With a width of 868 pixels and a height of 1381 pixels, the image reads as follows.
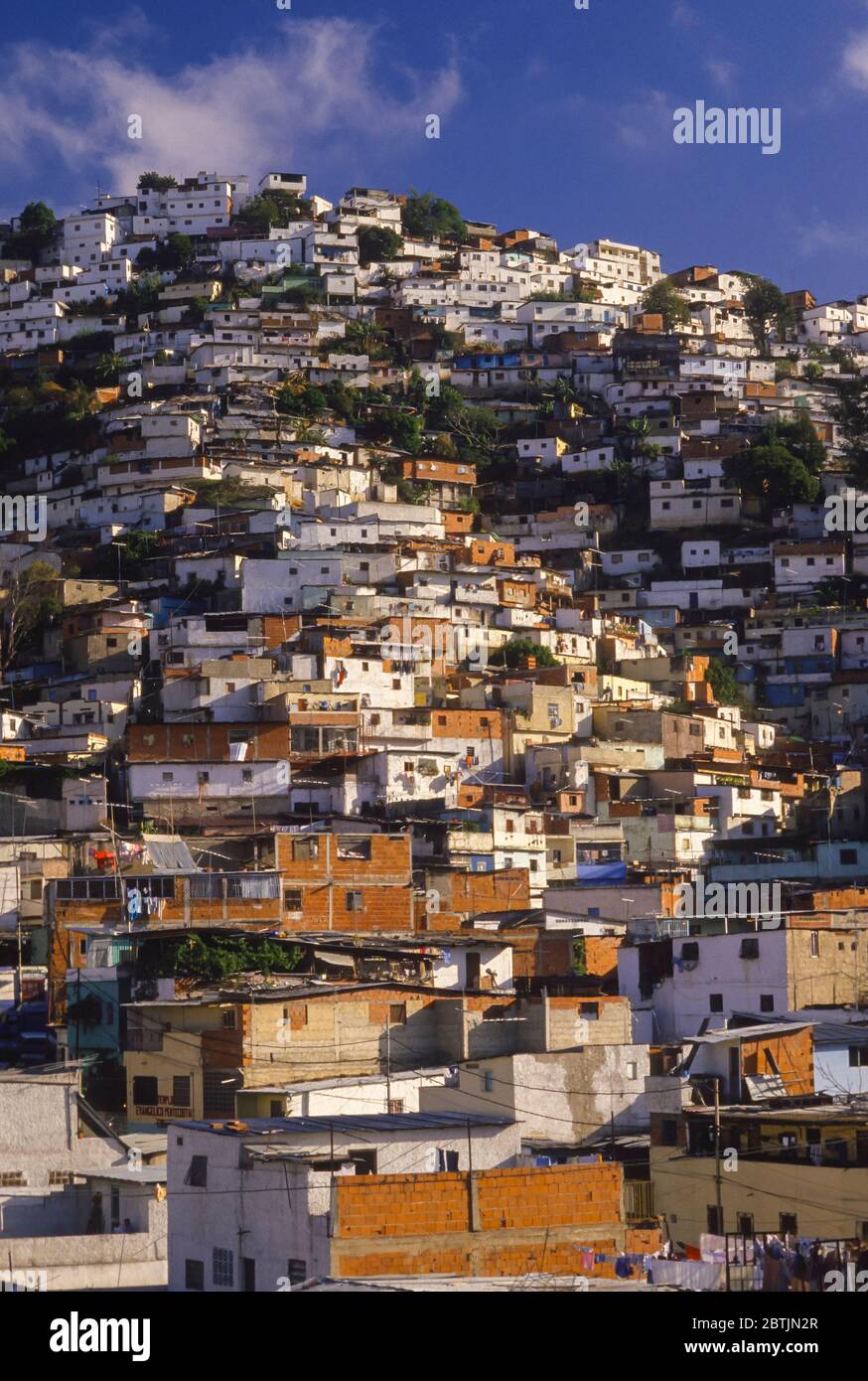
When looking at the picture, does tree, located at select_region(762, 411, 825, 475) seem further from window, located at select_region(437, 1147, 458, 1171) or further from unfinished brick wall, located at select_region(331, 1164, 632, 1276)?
unfinished brick wall, located at select_region(331, 1164, 632, 1276)

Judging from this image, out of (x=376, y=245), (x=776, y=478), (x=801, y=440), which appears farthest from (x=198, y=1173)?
(x=376, y=245)

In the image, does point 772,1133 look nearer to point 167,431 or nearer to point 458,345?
point 167,431

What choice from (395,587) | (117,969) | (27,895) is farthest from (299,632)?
(117,969)

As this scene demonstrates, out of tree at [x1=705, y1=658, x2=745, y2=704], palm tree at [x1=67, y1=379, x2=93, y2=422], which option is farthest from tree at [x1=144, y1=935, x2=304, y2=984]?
palm tree at [x1=67, y1=379, x2=93, y2=422]

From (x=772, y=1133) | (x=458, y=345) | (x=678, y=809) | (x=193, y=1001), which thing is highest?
(x=458, y=345)

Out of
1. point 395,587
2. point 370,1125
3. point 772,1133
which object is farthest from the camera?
point 395,587

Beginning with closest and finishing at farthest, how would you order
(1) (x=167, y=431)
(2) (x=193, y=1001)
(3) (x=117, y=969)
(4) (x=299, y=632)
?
(2) (x=193, y=1001) < (3) (x=117, y=969) < (4) (x=299, y=632) < (1) (x=167, y=431)

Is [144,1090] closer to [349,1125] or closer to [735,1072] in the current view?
[735,1072]
